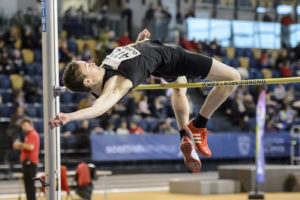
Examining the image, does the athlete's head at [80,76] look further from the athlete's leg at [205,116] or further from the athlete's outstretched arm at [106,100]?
the athlete's leg at [205,116]

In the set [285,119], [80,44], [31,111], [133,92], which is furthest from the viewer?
[285,119]

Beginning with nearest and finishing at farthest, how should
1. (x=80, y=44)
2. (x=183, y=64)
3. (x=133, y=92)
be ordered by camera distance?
(x=183, y=64), (x=133, y=92), (x=80, y=44)

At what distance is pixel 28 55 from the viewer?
15.7 m

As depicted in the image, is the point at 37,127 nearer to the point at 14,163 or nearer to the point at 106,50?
the point at 14,163

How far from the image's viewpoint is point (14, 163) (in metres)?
13.1

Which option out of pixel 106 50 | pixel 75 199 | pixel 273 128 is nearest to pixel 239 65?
pixel 273 128

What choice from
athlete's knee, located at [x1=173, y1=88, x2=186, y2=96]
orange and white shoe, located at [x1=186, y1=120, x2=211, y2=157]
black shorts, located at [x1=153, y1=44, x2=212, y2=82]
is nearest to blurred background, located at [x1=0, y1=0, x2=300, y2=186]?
athlete's knee, located at [x1=173, y1=88, x2=186, y2=96]

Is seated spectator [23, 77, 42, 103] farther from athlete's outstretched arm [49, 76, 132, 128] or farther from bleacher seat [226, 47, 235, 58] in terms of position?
athlete's outstretched arm [49, 76, 132, 128]

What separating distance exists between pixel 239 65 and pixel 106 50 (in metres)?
4.80

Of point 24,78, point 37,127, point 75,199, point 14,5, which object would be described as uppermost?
point 14,5

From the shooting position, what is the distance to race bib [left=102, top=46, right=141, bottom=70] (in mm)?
4527

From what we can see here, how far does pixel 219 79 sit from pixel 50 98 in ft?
4.48

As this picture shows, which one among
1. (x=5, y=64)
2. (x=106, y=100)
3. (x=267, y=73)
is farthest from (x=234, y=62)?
(x=106, y=100)

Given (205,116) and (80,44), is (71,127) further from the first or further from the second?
(205,116)
